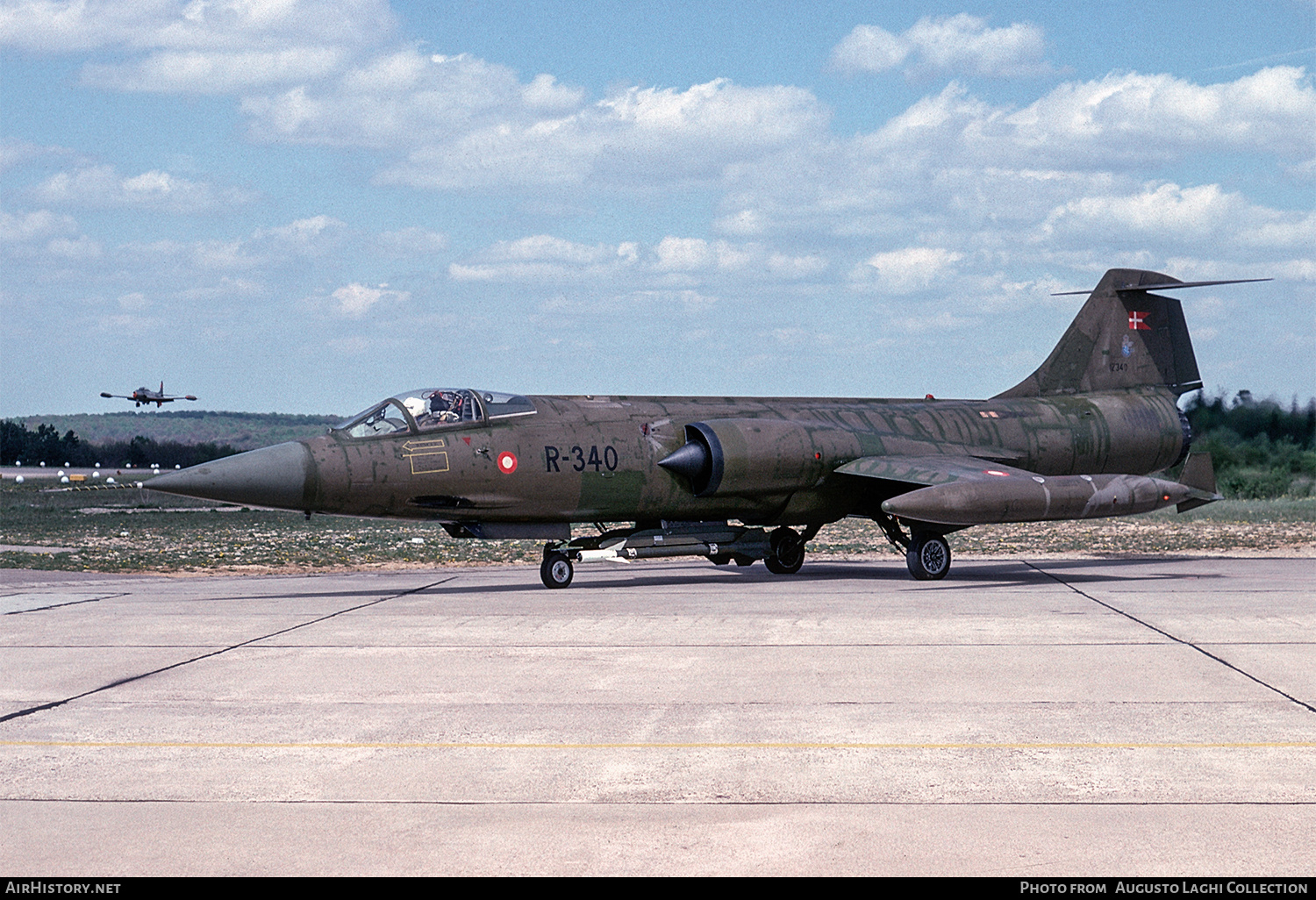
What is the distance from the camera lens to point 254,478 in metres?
15.7

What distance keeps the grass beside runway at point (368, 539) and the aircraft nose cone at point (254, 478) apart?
323 inches

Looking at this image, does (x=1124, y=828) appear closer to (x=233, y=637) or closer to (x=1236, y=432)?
(x=233, y=637)

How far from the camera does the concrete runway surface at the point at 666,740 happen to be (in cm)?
538

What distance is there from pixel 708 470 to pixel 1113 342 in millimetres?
9242

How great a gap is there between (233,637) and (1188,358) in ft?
60.7

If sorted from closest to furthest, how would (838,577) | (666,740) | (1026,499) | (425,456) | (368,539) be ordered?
(666,740)
(425,456)
(1026,499)
(838,577)
(368,539)

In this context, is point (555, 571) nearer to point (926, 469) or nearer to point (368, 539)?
point (926, 469)

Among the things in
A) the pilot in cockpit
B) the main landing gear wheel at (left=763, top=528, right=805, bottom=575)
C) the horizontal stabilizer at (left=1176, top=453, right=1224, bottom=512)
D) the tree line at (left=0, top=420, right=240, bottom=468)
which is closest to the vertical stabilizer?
the horizontal stabilizer at (left=1176, top=453, right=1224, bottom=512)

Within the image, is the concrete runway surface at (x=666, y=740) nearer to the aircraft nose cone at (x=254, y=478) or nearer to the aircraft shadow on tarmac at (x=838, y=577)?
the aircraft nose cone at (x=254, y=478)

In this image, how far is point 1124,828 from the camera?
5602mm

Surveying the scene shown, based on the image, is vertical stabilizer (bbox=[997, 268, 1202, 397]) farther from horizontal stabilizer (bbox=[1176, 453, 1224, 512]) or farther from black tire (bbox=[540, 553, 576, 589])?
black tire (bbox=[540, 553, 576, 589])

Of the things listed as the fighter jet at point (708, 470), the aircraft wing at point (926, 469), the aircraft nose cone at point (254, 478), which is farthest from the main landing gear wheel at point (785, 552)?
the aircraft nose cone at point (254, 478)

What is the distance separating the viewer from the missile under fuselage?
59.0 ft

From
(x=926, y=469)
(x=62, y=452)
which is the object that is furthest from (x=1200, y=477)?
(x=62, y=452)
